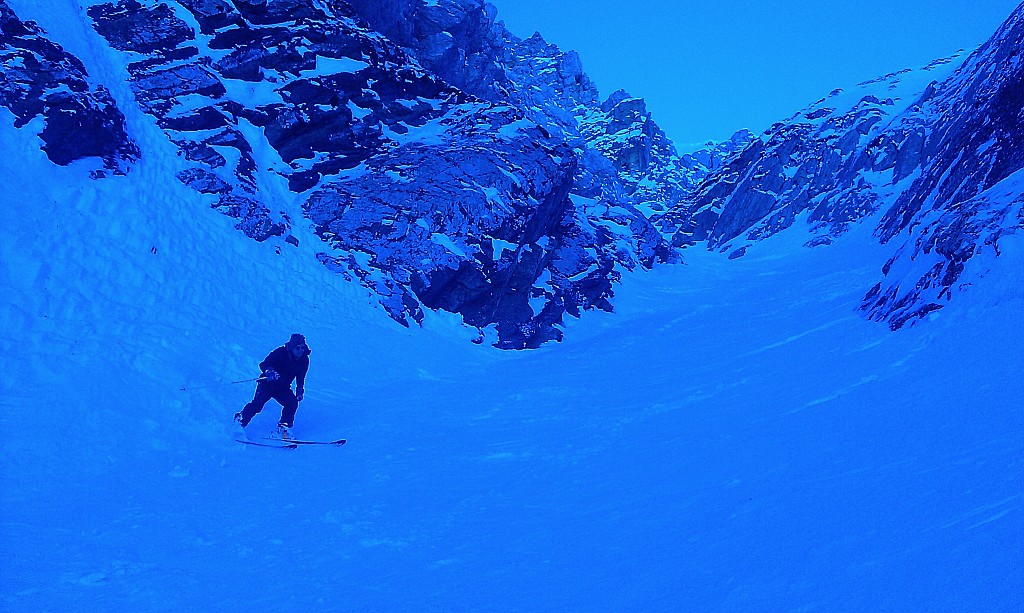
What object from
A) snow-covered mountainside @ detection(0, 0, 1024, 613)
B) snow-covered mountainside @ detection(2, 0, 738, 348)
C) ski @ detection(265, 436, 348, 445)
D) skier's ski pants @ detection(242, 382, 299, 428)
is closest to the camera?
snow-covered mountainside @ detection(0, 0, 1024, 613)

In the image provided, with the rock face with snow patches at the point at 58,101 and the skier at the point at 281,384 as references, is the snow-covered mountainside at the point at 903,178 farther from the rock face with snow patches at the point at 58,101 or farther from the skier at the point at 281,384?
the rock face with snow patches at the point at 58,101

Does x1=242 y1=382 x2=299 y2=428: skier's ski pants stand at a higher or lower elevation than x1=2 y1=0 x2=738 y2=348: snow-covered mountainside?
lower

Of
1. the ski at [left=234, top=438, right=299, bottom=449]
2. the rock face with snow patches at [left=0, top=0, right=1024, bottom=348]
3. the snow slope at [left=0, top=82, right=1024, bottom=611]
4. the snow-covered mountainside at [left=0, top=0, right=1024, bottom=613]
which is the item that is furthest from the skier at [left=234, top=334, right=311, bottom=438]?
the rock face with snow patches at [left=0, top=0, right=1024, bottom=348]

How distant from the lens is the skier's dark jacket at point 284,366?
926cm

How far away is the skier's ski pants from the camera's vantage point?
912 cm

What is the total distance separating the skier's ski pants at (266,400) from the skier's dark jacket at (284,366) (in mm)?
74

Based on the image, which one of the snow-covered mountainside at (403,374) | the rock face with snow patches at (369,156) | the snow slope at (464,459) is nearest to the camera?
the snow slope at (464,459)

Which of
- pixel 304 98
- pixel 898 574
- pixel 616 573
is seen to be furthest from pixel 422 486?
pixel 304 98

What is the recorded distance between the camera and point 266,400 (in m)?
9.20

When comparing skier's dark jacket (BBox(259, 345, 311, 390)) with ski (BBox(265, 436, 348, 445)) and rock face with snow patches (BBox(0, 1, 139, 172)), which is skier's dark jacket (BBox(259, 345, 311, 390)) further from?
rock face with snow patches (BBox(0, 1, 139, 172))

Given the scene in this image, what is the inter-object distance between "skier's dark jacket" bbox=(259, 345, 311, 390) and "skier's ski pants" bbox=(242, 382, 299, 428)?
7cm

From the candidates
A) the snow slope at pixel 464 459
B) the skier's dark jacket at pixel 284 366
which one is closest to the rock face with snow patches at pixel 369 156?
the snow slope at pixel 464 459

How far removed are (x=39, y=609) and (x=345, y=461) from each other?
4.09 m

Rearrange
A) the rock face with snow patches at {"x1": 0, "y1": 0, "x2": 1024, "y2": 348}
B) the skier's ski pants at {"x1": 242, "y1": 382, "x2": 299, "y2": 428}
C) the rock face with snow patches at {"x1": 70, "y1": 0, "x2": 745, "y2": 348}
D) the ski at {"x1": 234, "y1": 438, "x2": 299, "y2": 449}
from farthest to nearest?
the rock face with snow patches at {"x1": 70, "y1": 0, "x2": 745, "y2": 348}
the rock face with snow patches at {"x1": 0, "y1": 0, "x2": 1024, "y2": 348}
the skier's ski pants at {"x1": 242, "y1": 382, "x2": 299, "y2": 428}
the ski at {"x1": 234, "y1": 438, "x2": 299, "y2": 449}
